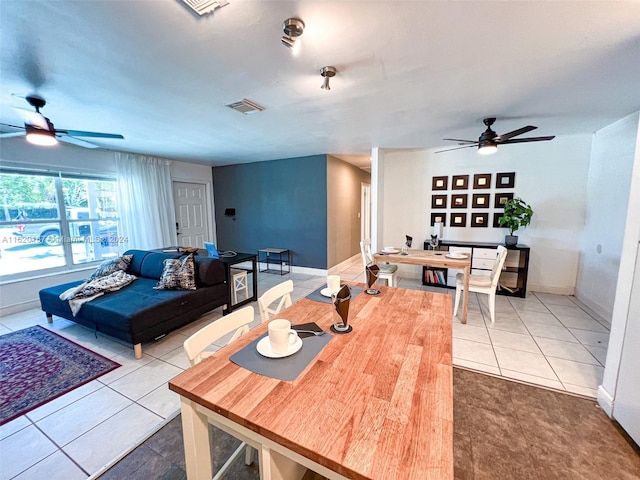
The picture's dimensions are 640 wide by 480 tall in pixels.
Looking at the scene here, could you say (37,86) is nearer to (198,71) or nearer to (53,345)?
(198,71)

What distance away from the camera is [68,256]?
4.16 meters

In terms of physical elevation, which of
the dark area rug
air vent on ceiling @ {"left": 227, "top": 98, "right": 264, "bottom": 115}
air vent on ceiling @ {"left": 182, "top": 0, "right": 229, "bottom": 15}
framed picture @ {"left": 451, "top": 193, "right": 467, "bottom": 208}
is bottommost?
the dark area rug

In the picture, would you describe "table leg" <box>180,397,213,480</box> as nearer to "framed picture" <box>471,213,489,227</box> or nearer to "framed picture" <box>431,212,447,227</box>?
"framed picture" <box>431,212,447,227</box>

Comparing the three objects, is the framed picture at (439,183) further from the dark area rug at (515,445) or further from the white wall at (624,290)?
the dark area rug at (515,445)

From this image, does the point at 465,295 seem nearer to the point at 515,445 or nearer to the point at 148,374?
the point at 515,445

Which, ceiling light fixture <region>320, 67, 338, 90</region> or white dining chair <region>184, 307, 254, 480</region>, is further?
ceiling light fixture <region>320, 67, 338, 90</region>

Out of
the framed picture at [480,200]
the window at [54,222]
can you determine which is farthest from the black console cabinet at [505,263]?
the window at [54,222]

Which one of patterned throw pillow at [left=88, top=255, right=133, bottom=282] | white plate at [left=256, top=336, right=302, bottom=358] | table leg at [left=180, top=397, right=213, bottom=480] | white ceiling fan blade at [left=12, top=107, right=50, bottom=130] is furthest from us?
patterned throw pillow at [left=88, top=255, right=133, bottom=282]

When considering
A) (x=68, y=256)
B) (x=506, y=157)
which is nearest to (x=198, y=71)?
(x=68, y=256)

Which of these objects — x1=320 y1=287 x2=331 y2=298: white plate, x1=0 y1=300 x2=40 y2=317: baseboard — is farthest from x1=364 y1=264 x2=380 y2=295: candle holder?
x1=0 y1=300 x2=40 y2=317: baseboard

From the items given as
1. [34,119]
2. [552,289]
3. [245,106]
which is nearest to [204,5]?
[245,106]

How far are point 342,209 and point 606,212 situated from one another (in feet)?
13.1

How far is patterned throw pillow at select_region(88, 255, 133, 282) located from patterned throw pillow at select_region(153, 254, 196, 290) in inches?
32.4

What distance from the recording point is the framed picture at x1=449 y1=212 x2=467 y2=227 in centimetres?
446
